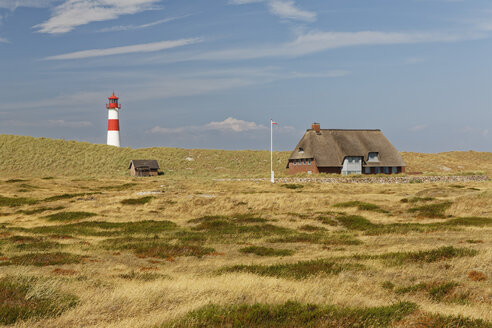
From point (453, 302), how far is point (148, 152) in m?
115

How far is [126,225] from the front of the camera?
33719 mm

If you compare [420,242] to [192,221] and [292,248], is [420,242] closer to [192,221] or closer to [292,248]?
[292,248]

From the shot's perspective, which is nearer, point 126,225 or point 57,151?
point 126,225

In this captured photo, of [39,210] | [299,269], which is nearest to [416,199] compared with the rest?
[299,269]

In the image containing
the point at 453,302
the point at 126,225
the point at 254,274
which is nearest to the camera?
the point at 453,302

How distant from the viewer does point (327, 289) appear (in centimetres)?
1334

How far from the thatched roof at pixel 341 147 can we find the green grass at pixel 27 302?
69211 mm

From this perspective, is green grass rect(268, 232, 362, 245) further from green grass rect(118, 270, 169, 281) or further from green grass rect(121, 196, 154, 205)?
green grass rect(121, 196, 154, 205)

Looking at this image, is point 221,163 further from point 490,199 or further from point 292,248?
point 292,248

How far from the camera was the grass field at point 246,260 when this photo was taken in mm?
10734

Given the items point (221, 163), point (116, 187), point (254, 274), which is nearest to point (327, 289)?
point (254, 274)

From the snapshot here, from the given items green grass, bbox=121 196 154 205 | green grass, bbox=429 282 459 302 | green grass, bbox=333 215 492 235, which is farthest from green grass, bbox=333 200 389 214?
green grass, bbox=429 282 459 302

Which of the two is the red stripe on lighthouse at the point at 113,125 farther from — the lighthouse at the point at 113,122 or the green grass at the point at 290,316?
the green grass at the point at 290,316

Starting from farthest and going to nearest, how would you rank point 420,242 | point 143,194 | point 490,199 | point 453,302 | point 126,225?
point 143,194
point 490,199
point 126,225
point 420,242
point 453,302
